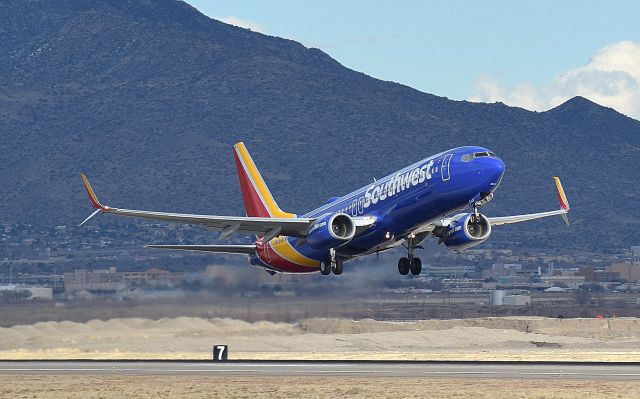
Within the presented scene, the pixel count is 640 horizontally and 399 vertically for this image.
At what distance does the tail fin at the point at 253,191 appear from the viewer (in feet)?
295

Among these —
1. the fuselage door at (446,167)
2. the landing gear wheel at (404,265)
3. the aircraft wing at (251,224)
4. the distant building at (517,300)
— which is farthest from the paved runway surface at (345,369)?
the distant building at (517,300)

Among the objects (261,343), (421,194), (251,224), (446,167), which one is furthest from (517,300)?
(446,167)

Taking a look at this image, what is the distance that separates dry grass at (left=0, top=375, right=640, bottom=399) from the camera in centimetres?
5697

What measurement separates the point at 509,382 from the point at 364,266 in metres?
35.7

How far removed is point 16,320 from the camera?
96.2 m

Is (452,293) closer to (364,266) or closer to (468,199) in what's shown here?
(364,266)

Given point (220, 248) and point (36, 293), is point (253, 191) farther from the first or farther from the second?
point (36, 293)

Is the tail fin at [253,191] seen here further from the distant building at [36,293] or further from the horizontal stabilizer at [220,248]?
the distant building at [36,293]

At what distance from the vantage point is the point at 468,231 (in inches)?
2982

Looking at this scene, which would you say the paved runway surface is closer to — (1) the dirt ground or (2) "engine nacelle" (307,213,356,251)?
(2) "engine nacelle" (307,213,356,251)

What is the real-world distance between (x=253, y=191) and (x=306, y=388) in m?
32.9

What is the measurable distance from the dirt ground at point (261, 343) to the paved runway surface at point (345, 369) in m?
11.2

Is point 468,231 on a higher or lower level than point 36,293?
higher

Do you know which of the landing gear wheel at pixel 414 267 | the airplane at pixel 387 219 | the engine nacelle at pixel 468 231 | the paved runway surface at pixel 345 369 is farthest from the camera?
the landing gear wheel at pixel 414 267
